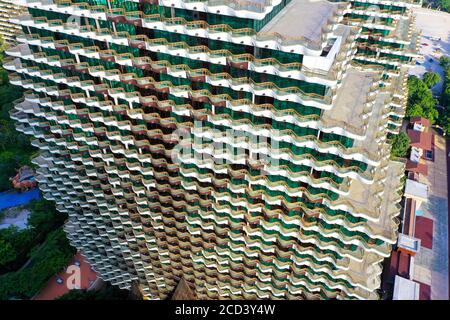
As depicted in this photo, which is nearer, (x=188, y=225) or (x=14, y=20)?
(x=14, y=20)

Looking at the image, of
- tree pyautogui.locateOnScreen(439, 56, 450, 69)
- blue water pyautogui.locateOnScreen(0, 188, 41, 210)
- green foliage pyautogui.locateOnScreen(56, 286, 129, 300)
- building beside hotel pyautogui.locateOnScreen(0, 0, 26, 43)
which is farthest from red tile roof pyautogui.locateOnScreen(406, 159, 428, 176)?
building beside hotel pyautogui.locateOnScreen(0, 0, 26, 43)

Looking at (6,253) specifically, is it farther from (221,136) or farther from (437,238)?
(437,238)

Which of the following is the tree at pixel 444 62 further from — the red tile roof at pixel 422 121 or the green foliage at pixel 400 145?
the green foliage at pixel 400 145

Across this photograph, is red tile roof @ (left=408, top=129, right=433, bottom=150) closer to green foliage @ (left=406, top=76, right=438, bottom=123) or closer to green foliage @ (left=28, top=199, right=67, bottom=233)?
green foliage @ (left=406, top=76, right=438, bottom=123)

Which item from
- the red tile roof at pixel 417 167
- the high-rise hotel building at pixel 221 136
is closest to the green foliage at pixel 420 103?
the red tile roof at pixel 417 167

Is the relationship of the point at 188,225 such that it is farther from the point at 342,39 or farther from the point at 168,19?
the point at 342,39
